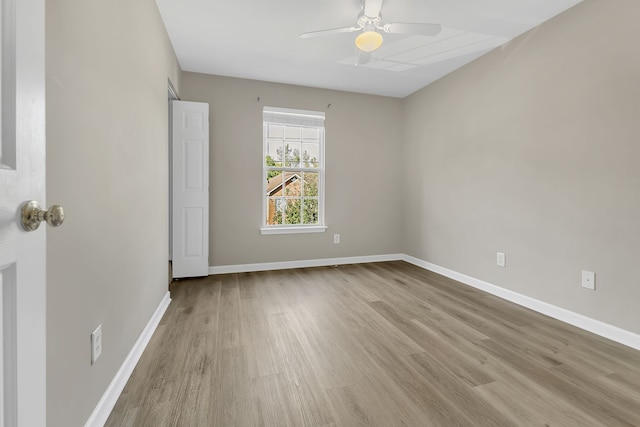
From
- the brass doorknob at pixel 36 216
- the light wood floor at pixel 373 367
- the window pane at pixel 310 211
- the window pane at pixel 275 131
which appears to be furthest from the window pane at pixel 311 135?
the brass doorknob at pixel 36 216

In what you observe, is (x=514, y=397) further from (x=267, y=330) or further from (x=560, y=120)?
(x=560, y=120)

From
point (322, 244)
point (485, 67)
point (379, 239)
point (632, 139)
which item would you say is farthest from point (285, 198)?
point (632, 139)

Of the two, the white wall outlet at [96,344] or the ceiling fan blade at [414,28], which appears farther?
the ceiling fan blade at [414,28]

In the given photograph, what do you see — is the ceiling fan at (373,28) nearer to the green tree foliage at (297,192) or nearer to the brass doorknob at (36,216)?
the green tree foliage at (297,192)

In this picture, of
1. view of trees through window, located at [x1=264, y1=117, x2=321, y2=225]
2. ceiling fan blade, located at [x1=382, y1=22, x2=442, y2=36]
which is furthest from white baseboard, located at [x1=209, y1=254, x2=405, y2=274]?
ceiling fan blade, located at [x1=382, y1=22, x2=442, y2=36]

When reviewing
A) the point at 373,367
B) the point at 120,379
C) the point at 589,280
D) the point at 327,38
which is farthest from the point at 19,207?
the point at 589,280

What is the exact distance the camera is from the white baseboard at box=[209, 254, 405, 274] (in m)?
3.68

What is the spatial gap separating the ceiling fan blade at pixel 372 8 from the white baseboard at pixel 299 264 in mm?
2920

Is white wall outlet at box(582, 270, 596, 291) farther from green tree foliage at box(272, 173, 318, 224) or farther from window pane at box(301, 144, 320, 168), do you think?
window pane at box(301, 144, 320, 168)

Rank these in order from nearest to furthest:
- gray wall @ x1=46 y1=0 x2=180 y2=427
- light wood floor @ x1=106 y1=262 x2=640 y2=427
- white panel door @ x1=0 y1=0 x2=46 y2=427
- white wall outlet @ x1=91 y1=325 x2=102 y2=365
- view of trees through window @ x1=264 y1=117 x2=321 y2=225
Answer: white panel door @ x1=0 y1=0 x2=46 y2=427 < gray wall @ x1=46 y1=0 x2=180 y2=427 < white wall outlet @ x1=91 y1=325 x2=102 y2=365 < light wood floor @ x1=106 y1=262 x2=640 y2=427 < view of trees through window @ x1=264 y1=117 x2=321 y2=225

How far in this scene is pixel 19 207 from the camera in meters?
0.57

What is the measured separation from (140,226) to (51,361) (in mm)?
1086

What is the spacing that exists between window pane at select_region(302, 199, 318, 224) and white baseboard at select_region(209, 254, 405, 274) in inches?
22.6

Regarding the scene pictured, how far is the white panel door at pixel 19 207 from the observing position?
0.54m
